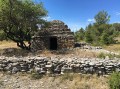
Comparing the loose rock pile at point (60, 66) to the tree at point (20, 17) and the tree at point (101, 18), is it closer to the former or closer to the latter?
the tree at point (20, 17)

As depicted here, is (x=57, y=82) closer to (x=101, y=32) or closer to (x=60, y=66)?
(x=60, y=66)

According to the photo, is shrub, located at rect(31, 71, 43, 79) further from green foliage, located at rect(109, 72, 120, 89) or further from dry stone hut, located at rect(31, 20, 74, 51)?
dry stone hut, located at rect(31, 20, 74, 51)

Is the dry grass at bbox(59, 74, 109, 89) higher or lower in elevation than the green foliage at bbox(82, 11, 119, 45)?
lower

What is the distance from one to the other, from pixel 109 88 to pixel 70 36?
1530cm

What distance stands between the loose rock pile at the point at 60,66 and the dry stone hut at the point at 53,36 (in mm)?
11391

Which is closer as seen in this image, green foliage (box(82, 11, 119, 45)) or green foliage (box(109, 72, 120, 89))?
green foliage (box(109, 72, 120, 89))

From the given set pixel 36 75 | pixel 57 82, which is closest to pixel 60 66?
pixel 57 82

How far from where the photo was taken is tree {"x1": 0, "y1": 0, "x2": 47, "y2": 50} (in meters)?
24.3

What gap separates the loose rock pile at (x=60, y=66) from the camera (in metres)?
13.8

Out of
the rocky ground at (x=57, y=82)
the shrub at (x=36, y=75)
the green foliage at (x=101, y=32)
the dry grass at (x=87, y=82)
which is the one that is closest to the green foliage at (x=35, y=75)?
the shrub at (x=36, y=75)

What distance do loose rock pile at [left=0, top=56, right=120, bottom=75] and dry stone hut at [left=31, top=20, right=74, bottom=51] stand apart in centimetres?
1139

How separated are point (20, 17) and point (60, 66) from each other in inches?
490

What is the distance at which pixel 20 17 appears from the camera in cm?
2519

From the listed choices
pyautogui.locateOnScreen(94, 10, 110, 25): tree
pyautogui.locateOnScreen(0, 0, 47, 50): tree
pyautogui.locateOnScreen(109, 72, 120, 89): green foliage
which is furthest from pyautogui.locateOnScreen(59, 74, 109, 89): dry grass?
pyautogui.locateOnScreen(94, 10, 110, 25): tree
